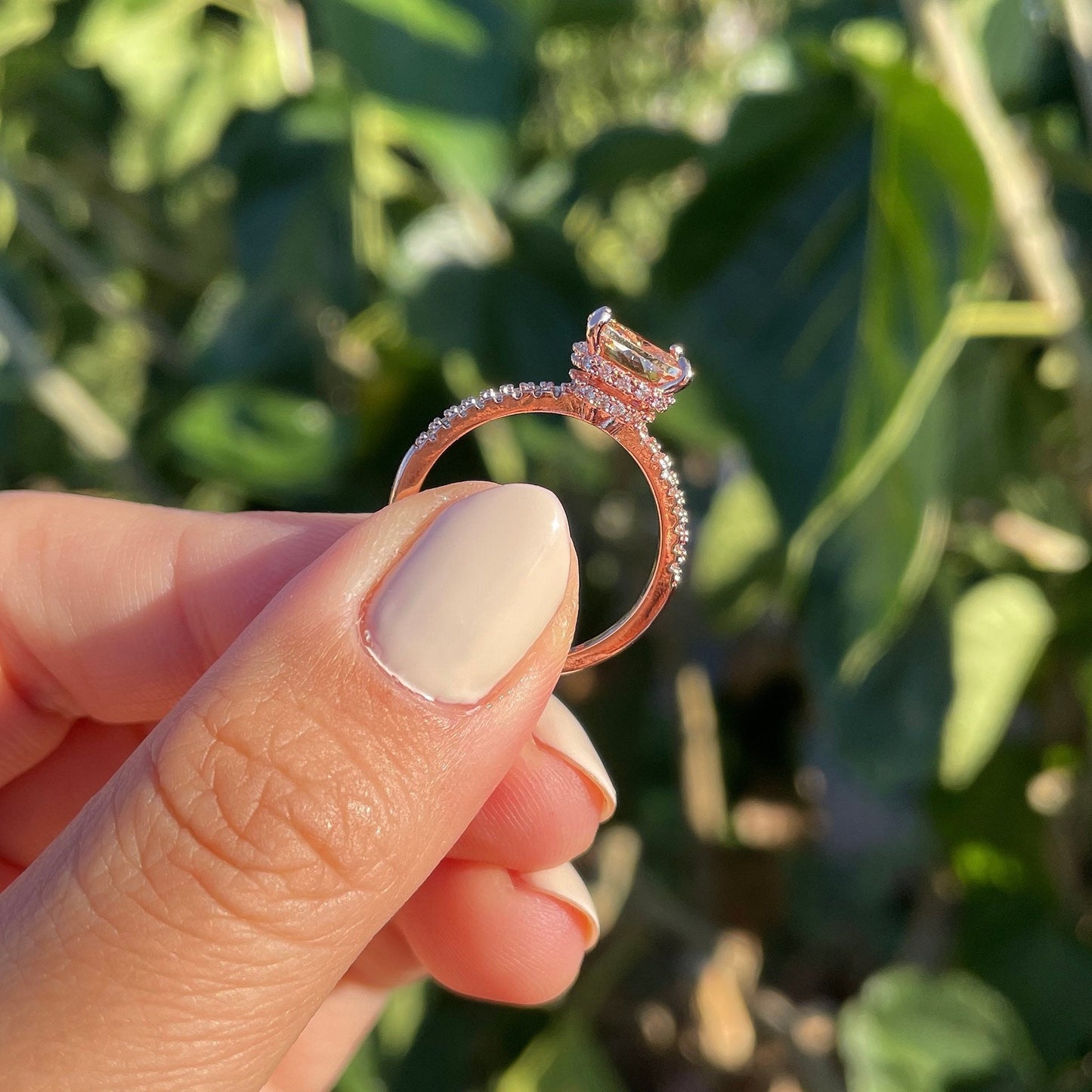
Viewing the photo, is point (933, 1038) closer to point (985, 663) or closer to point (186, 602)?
point (985, 663)

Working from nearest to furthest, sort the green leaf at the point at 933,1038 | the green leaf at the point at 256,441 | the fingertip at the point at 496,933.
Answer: the fingertip at the point at 496,933 → the green leaf at the point at 933,1038 → the green leaf at the point at 256,441

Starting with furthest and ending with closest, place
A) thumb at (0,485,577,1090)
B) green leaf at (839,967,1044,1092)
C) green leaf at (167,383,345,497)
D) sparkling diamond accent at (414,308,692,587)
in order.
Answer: green leaf at (167,383,345,497) < green leaf at (839,967,1044,1092) < sparkling diamond accent at (414,308,692,587) < thumb at (0,485,577,1090)

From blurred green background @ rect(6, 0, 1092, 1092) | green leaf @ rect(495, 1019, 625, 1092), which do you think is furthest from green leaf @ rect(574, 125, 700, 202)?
green leaf @ rect(495, 1019, 625, 1092)

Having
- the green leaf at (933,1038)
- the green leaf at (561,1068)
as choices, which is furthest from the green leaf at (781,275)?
the green leaf at (561,1068)

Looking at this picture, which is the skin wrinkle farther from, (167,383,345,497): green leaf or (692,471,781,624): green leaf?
(692,471,781,624): green leaf

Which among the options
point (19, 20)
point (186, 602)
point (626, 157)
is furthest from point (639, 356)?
point (19, 20)

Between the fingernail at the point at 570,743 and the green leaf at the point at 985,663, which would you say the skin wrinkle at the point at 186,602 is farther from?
the green leaf at the point at 985,663
